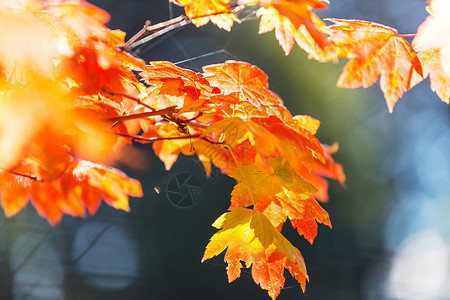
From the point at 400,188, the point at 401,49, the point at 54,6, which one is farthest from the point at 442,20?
the point at 400,188

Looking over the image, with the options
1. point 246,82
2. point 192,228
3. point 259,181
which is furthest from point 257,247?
point 192,228

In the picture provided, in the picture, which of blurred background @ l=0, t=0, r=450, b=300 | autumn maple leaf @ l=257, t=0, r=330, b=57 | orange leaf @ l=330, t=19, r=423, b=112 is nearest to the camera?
autumn maple leaf @ l=257, t=0, r=330, b=57

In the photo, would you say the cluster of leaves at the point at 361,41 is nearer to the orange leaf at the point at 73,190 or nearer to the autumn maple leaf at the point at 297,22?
the autumn maple leaf at the point at 297,22

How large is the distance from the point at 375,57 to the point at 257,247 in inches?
13.3

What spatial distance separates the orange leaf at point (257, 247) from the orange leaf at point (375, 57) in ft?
0.76

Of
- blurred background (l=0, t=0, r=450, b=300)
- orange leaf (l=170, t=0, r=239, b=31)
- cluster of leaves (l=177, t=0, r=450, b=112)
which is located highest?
orange leaf (l=170, t=0, r=239, b=31)

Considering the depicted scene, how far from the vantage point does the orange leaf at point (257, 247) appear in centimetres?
50

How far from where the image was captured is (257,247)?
21.6 inches

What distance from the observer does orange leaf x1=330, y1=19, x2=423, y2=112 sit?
52 cm

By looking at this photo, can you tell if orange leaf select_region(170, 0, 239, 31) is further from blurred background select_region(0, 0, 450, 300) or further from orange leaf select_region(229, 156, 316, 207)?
blurred background select_region(0, 0, 450, 300)

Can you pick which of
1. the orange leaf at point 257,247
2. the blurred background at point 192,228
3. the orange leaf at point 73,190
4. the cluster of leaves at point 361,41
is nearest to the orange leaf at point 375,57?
the cluster of leaves at point 361,41

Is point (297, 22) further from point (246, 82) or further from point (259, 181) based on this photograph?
point (259, 181)

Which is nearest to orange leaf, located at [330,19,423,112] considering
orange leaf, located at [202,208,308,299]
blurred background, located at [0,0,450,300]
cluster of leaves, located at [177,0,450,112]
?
cluster of leaves, located at [177,0,450,112]

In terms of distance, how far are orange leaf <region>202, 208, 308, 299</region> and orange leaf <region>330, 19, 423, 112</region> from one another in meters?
0.23
